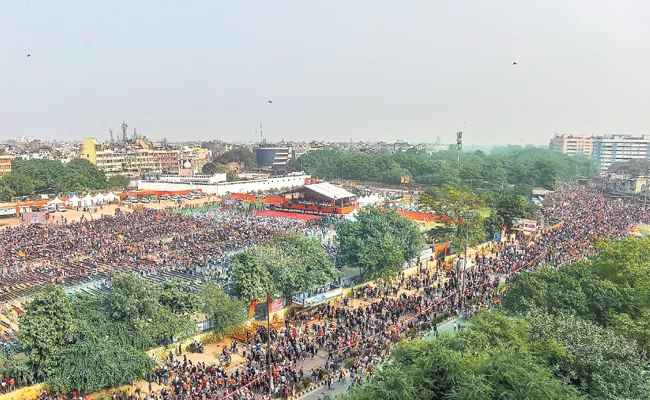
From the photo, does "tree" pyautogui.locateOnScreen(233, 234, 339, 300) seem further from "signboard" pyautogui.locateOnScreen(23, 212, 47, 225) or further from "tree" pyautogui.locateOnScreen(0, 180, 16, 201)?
"tree" pyautogui.locateOnScreen(0, 180, 16, 201)

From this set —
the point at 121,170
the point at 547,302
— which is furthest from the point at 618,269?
the point at 121,170

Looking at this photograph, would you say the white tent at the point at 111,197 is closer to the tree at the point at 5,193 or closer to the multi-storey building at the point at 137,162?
the tree at the point at 5,193

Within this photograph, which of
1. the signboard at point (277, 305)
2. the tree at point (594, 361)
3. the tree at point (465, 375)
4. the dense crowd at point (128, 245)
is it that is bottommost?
the dense crowd at point (128, 245)

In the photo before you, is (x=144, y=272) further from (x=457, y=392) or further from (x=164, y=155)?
(x=164, y=155)

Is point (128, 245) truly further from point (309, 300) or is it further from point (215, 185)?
point (215, 185)

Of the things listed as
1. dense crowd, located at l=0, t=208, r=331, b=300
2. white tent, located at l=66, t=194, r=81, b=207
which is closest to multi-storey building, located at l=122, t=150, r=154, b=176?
white tent, located at l=66, t=194, r=81, b=207

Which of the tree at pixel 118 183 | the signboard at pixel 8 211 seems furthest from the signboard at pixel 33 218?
the tree at pixel 118 183
